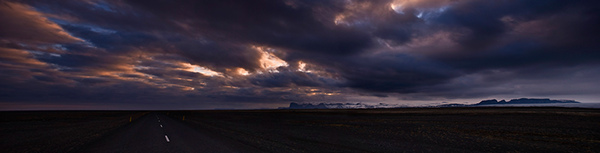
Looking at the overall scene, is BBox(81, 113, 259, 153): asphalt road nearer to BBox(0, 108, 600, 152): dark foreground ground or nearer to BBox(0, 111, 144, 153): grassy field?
BBox(0, 108, 600, 152): dark foreground ground

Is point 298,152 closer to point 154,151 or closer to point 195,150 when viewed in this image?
point 195,150

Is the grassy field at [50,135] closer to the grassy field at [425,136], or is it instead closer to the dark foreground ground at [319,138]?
the dark foreground ground at [319,138]

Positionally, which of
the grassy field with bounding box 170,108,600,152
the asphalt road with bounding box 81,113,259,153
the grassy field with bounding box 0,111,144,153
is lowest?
the grassy field with bounding box 0,111,144,153

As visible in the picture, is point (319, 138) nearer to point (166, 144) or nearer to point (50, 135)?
point (166, 144)

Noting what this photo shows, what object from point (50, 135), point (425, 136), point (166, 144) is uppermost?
point (166, 144)

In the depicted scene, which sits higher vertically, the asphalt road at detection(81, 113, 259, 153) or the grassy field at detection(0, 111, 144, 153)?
the asphalt road at detection(81, 113, 259, 153)

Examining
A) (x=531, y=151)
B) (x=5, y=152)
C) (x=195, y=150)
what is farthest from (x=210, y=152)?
(x=531, y=151)

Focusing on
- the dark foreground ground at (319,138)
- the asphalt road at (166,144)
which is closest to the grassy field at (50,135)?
the dark foreground ground at (319,138)

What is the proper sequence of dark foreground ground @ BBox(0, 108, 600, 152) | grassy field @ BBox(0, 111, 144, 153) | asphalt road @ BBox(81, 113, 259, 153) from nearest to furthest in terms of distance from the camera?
1. asphalt road @ BBox(81, 113, 259, 153)
2. dark foreground ground @ BBox(0, 108, 600, 152)
3. grassy field @ BBox(0, 111, 144, 153)

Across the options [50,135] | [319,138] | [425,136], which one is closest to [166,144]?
[319,138]

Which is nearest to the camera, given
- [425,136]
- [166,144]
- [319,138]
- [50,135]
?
[166,144]

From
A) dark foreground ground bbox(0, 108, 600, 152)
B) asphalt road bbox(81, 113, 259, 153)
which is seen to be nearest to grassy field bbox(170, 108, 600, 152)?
dark foreground ground bbox(0, 108, 600, 152)

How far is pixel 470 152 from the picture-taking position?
1272 centimetres

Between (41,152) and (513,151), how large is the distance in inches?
908
